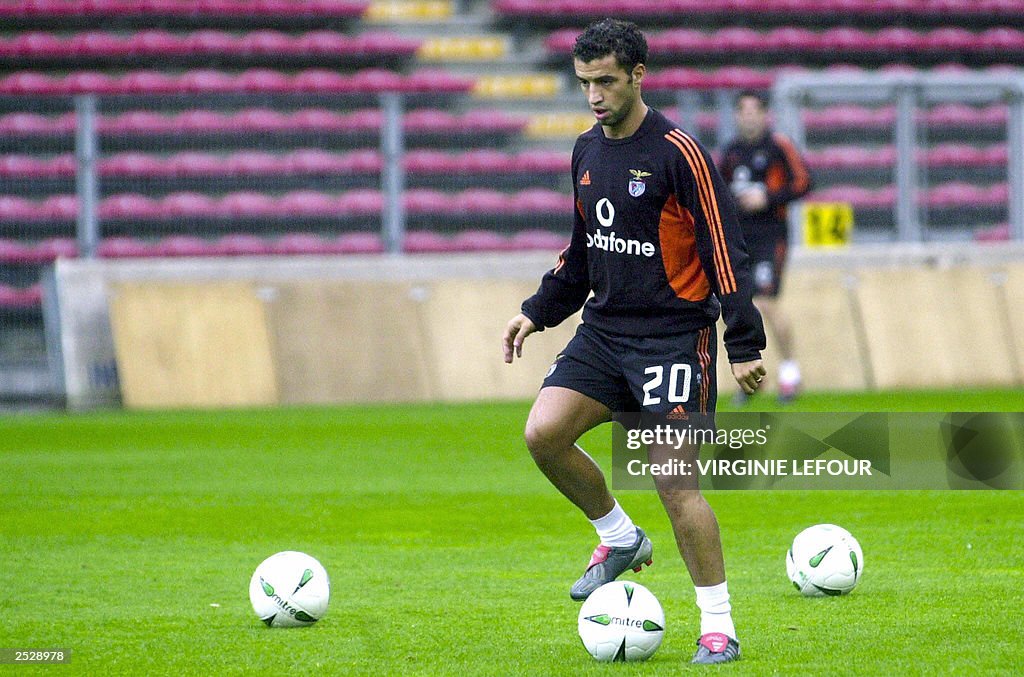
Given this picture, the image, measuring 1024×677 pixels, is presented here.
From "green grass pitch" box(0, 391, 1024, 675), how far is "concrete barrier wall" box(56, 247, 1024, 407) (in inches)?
132

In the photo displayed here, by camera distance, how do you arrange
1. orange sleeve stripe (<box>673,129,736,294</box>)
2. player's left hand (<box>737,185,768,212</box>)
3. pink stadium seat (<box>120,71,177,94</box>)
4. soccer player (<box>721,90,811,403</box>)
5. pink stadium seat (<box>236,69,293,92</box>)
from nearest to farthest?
orange sleeve stripe (<box>673,129,736,294</box>) → player's left hand (<box>737,185,768,212</box>) → soccer player (<box>721,90,811,403</box>) → pink stadium seat (<box>120,71,177,94</box>) → pink stadium seat (<box>236,69,293,92</box>)

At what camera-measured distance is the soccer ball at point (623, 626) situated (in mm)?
5016

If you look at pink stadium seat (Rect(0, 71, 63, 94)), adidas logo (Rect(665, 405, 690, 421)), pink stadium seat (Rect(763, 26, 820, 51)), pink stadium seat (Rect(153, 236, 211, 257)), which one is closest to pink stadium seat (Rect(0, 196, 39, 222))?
pink stadium seat (Rect(153, 236, 211, 257))

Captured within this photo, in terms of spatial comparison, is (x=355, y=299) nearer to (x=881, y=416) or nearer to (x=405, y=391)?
(x=405, y=391)

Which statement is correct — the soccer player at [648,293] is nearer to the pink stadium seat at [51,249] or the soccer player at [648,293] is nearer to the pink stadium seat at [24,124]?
the pink stadium seat at [24,124]

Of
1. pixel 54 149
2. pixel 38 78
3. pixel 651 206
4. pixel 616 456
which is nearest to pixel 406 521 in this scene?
pixel 616 456

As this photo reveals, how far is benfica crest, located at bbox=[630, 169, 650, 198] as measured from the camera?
209 inches

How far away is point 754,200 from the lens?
43.9ft

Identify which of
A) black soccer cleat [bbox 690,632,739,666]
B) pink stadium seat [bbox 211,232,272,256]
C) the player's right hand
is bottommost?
pink stadium seat [bbox 211,232,272,256]

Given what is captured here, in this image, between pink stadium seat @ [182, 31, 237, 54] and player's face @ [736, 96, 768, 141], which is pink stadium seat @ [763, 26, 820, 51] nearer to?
pink stadium seat @ [182, 31, 237, 54]

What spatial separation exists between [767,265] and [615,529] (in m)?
7.79

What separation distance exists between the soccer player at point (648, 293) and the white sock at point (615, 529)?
0.27m

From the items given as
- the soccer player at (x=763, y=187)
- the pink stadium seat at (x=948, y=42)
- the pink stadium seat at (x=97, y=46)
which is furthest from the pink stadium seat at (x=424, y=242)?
the pink stadium seat at (x=948, y=42)

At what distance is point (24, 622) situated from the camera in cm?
575
